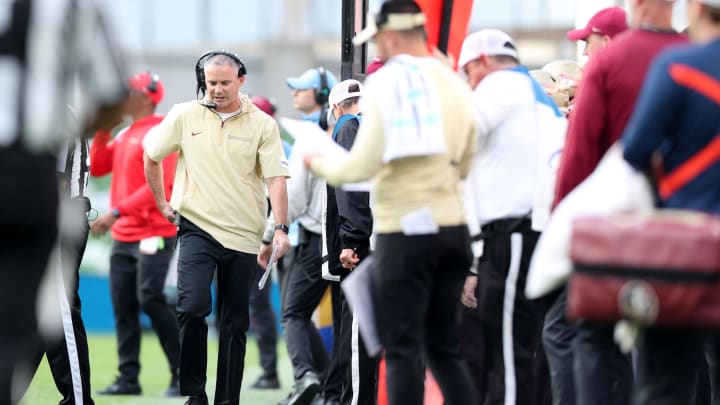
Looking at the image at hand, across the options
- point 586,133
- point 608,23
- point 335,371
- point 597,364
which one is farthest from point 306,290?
point 586,133

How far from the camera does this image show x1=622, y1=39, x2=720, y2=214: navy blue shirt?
15.9 ft

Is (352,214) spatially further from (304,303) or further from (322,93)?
(322,93)

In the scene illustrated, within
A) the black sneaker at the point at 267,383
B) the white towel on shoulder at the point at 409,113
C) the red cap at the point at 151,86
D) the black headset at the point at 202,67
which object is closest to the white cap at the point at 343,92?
the black headset at the point at 202,67

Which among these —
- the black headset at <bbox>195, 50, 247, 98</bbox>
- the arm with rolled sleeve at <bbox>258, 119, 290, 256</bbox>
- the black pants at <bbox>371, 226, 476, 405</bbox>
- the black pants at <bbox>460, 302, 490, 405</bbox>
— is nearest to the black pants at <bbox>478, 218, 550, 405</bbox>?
the black pants at <bbox>460, 302, 490, 405</bbox>

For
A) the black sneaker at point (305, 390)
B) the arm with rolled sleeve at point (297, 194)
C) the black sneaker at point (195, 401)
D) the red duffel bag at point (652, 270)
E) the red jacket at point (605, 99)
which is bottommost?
the black sneaker at point (305, 390)

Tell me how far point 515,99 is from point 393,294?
1309mm

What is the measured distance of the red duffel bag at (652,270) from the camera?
465cm

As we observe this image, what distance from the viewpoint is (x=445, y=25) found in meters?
8.12

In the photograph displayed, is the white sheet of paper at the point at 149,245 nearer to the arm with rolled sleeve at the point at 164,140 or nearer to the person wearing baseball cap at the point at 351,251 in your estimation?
the arm with rolled sleeve at the point at 164,140

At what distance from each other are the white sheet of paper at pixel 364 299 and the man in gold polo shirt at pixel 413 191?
0.11 feet

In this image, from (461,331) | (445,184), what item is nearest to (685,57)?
(445,184)

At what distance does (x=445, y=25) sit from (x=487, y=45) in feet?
3.05

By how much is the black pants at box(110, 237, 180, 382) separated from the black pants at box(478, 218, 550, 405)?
455cm

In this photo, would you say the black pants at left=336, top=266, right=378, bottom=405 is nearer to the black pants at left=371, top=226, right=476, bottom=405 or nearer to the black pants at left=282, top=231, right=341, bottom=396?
the black pants at left=282, top=231, right=341, bottom=396
